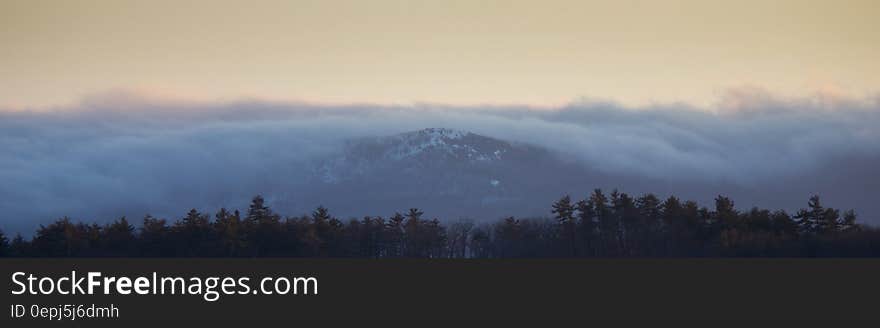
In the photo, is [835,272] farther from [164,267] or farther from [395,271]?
[164,267]

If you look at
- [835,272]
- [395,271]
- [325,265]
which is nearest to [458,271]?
[395,271]

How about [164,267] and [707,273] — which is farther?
[707,273]

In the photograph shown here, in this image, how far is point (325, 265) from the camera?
154 m

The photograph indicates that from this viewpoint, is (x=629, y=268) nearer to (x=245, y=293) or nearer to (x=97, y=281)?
(x=245, y=293)

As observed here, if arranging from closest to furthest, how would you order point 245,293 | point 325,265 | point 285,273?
point 245,293
point 285,273
point 325,265

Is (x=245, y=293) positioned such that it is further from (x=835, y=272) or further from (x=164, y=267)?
(x=835, y=272)

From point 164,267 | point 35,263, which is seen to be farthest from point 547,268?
point 35,263

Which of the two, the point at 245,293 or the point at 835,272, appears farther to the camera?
the point at 835,272

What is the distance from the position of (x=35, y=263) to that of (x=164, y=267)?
51.3ft

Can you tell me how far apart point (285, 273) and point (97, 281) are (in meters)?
17.5

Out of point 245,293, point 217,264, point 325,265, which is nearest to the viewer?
point 245,293

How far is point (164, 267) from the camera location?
432 feet

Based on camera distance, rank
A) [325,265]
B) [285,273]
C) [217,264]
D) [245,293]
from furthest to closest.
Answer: [325,265]
[217,264]
[285,273]
[245,293]

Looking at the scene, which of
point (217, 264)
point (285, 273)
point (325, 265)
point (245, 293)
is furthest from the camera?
point (325, 265)
